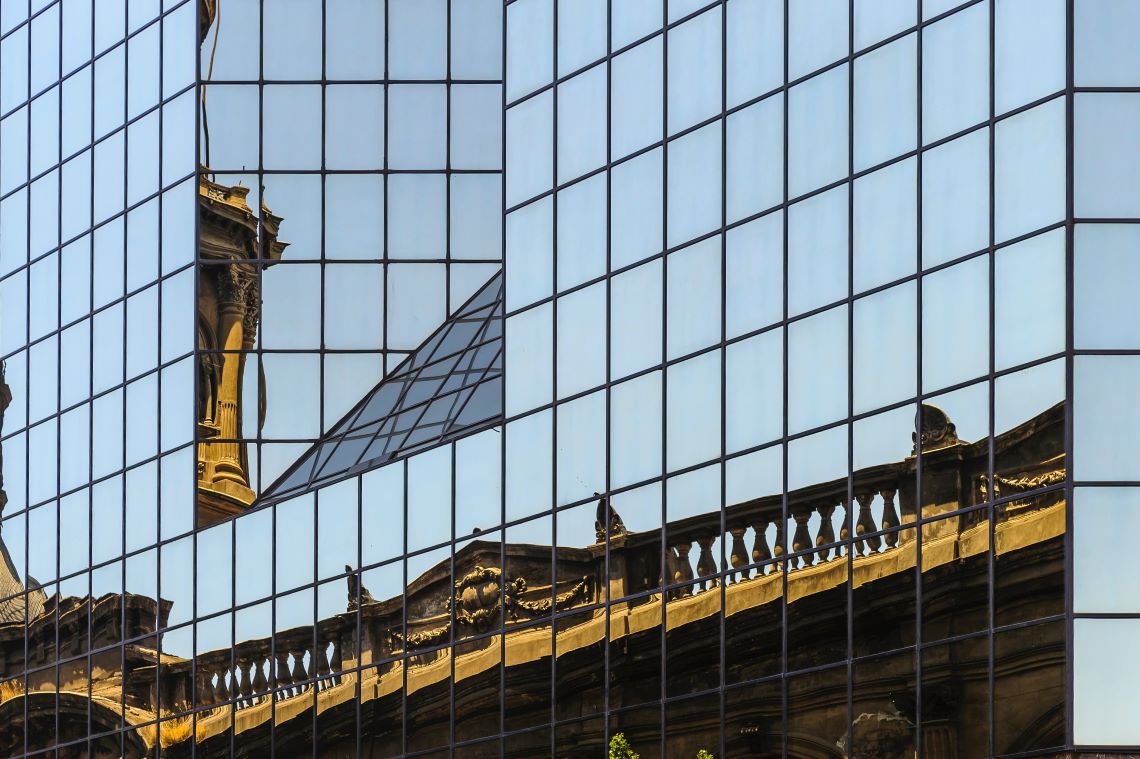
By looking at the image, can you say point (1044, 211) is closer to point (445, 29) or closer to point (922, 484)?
point (922, 484)

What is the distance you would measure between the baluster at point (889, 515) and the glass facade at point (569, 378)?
0.08 metres

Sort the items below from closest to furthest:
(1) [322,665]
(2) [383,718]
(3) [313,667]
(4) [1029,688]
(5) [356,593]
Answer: (4) [1029,688], (2) [383,718], (5) [356,593], (1) [322,665], (3) [313,667]

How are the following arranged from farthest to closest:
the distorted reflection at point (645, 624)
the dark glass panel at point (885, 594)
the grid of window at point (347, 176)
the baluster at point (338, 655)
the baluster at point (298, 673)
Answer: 1. the grid of window at point (347, 176)
2. the baluster at point (298, 673)
3. the baluster at point (338, 655)
4. the dark glass panel at point (885, 594)
5. the distorted reflection at point (645, 624)

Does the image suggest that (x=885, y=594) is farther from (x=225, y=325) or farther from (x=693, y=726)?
(x=225, y=325)

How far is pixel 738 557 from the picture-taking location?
5200 centimetres

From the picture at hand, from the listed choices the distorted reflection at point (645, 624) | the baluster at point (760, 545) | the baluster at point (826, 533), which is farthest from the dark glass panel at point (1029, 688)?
the baluster at point (760, 545)

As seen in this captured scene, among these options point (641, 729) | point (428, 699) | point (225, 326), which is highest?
point (225, 326)

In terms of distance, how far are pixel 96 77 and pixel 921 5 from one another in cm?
2742

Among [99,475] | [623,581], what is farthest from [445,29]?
[623,581]

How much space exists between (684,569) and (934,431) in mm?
6699

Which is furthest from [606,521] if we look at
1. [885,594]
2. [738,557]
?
[885,594]

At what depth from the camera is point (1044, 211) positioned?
155ft

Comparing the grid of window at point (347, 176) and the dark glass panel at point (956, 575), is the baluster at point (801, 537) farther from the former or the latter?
the grid of window at point (347, 176)

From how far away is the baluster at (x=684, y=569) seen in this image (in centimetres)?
5288
